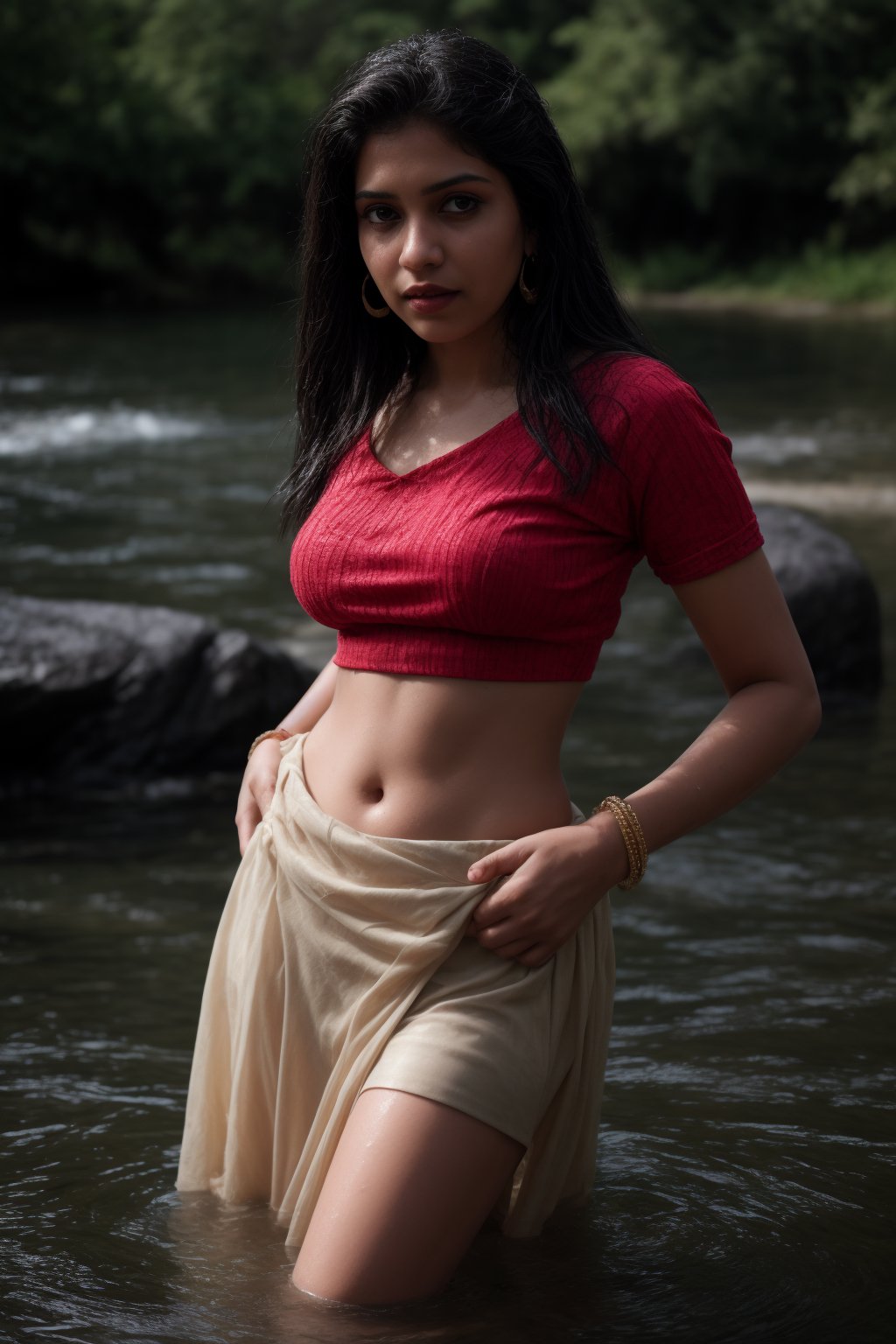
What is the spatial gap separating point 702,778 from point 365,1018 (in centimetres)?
60

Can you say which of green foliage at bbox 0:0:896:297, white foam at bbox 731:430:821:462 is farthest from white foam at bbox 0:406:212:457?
green foliage at bbox 0:0:896:297

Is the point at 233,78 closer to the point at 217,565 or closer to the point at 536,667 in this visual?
the point at 217,565

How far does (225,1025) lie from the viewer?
2867 millimetres

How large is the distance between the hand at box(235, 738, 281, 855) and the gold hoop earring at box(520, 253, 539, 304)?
0.90 metres

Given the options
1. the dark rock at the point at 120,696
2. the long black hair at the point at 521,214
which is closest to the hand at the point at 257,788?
the long black hair at the point at 521,214

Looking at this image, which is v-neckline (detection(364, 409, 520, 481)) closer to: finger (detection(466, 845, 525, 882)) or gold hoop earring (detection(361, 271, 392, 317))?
gold hoop earring (detection(361, 271, 392, 317))

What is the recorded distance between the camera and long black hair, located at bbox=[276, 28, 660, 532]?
2.52 metres

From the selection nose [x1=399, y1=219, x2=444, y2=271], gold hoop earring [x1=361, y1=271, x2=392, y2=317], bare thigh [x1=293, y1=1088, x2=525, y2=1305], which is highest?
nose [x1=399, y1=219, x2=444, y2=271]

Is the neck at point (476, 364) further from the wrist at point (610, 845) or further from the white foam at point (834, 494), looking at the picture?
the white foam at point (834, 494)

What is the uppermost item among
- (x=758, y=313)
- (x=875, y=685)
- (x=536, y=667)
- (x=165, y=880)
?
(x=758, y=313)

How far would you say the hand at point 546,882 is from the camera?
244 cm

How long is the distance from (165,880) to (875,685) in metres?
3.87

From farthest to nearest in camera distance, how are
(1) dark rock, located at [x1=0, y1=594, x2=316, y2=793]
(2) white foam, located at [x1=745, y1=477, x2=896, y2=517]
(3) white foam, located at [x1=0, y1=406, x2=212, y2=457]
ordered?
(3) white foam, located at [x1=0, y1=406, x2=212, y2=457] < (2) white foam, located at [x1=745, y1=477, x2=896, y2=517] < (1) dark rock, located at [x1=0, y1=594, x2=316, y2=793]

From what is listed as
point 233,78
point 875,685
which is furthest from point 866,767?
point 233,78
